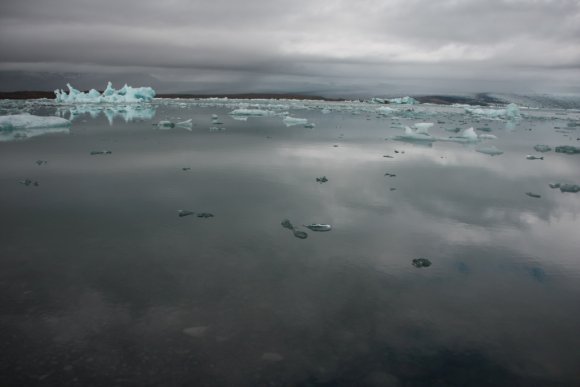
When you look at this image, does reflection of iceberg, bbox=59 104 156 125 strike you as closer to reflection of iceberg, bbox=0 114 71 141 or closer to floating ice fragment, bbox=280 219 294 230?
reflection of iceberg, bbox=0 114 71 141

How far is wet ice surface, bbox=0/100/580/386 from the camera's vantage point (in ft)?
12.6

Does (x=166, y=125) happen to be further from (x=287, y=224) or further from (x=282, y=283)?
(x=282, y=283)

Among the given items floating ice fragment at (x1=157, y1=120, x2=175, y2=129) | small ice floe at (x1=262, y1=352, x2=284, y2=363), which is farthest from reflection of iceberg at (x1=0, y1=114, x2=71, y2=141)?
small ice floe at (x1=262, y1=352, x2=284, y2=363)

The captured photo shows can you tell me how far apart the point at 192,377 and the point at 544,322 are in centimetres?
410

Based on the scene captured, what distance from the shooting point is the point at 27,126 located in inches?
961

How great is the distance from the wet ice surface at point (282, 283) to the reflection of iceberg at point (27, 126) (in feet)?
43.4

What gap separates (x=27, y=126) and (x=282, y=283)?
25343mm

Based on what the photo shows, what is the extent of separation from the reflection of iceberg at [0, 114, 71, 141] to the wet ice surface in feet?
Answer: 43.4

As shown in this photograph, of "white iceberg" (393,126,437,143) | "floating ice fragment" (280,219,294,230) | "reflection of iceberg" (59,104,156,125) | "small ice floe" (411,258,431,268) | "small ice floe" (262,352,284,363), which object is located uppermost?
"reflection of iceberg" (59,104,156,125)

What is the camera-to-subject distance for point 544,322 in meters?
4.79

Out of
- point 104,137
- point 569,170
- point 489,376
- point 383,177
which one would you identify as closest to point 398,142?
point 569,170

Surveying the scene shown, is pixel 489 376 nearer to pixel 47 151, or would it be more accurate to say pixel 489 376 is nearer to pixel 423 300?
pixel 423 300

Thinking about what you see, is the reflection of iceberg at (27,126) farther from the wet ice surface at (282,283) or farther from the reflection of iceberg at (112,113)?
the wet ice surface at (282,283)

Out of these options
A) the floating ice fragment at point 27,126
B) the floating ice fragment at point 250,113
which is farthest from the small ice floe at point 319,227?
the floating ice fragment at point 250,113
